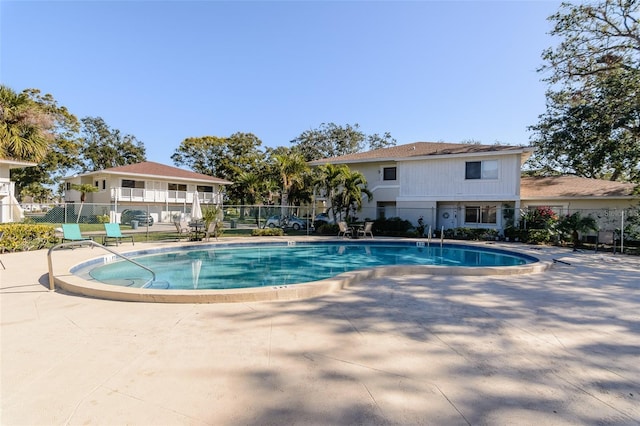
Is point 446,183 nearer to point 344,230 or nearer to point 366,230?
point 366,230

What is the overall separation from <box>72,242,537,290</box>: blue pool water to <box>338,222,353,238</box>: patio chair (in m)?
1.54

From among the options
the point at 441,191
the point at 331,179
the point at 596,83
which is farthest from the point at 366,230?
the point at 596,83

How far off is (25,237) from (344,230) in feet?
43.5

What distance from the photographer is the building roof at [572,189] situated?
1796cm

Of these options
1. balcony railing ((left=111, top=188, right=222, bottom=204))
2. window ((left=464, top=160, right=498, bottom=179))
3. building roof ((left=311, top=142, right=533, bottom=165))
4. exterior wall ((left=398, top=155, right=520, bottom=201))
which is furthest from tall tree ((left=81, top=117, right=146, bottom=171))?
window ((left=464, top=160, right=498, bottom=179))

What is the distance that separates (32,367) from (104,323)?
1187 millimetres

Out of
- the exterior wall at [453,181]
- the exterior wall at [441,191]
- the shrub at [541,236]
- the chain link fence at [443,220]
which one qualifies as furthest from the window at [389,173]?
the shrub at [541,236]

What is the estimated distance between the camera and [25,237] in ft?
36.5

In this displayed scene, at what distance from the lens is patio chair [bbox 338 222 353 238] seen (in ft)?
56.6

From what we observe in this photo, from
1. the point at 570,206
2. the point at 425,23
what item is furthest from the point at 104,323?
the point at 570,206

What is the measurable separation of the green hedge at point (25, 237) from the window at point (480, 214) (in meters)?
21.0

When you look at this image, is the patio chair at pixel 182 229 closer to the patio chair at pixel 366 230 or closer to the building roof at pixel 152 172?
the patio chair at pixel 366 230

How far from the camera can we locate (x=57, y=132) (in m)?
31.8

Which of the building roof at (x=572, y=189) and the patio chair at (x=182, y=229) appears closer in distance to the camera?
the patio chair at (x=182, y=229)
